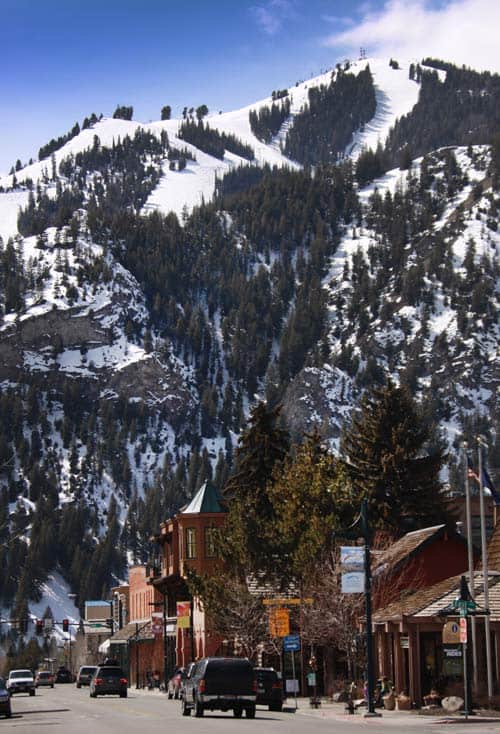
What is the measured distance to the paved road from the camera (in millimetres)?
40719

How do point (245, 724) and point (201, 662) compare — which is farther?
point (201, 662)

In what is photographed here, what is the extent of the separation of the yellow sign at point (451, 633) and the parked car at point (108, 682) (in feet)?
99.9

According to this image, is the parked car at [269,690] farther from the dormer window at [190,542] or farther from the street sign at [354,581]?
the dormer window at [190,542]

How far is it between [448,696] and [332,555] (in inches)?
633

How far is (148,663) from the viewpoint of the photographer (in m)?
128

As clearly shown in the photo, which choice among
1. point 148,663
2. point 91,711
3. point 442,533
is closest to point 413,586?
point 442,533

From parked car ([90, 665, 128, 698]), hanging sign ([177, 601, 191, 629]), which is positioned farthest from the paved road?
hanging sign ([177, 601, 191, 629])

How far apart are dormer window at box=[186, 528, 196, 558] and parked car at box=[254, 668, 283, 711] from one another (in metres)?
42.1

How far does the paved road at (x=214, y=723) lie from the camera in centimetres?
4072

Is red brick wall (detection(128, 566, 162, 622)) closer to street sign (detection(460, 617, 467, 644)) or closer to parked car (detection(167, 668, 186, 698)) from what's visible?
parked car (detection(167, 668, 186, 698))

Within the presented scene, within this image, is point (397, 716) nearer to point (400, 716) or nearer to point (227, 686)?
point (400, 716)

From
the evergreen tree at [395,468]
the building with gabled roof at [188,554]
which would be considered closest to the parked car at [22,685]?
the building with gabled roof at [188,554]

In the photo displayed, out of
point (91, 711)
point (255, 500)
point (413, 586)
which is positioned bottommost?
point (91, 711)

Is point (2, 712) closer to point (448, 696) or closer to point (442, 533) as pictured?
point (448, 696)
